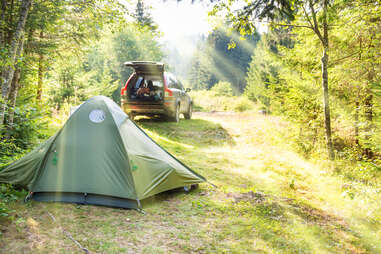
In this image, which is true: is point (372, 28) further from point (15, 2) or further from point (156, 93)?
point (15, 2)

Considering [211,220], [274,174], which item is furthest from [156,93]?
[211,220]

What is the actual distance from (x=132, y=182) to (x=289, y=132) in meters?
5.41

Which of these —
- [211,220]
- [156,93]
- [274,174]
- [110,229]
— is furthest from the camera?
[156,93]

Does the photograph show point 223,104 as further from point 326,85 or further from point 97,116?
point 97,116

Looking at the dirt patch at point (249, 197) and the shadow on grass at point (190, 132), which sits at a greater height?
the shadow on grass at point (190, 132)

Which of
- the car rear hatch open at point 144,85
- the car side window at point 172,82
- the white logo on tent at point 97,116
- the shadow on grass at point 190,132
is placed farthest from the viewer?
the car side window at point 172,82

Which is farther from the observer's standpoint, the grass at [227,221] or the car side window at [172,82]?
the car side window at [172,82]

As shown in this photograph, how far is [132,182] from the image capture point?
156 inches

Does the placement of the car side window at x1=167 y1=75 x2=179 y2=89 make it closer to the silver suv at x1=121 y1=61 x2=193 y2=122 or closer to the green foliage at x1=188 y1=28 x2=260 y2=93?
the silver suv at x1=121 y1=61 x2=193 y2=122

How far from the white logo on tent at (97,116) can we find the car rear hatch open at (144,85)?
4.32 m

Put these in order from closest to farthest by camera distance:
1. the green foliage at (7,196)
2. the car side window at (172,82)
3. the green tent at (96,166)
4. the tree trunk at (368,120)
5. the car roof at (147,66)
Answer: the green foliage at (7,196)
the green tent at (96,166)
the tree trunk at (368,120)
the car roof at (147,66)
the car side window at (172,82)

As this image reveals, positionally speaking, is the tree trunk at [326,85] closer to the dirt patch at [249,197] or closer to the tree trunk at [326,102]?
the tree trunk at [326,102]

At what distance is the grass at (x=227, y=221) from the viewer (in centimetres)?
297

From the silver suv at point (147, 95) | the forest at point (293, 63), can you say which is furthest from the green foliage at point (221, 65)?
the forest at point (293, 63)
